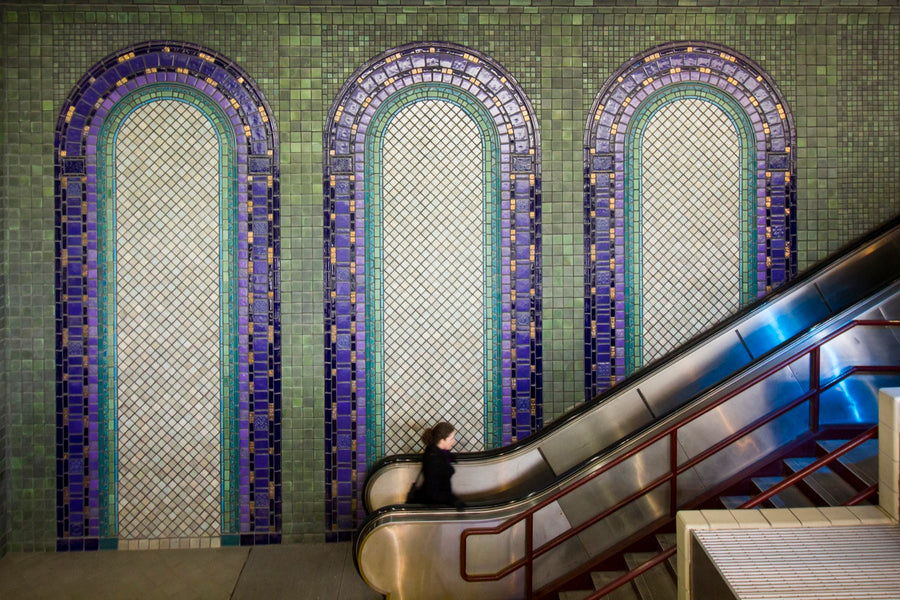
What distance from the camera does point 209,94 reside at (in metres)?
5.20

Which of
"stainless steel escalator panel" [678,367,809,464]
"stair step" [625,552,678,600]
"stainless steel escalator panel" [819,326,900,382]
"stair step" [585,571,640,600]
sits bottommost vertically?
"stair step" [585,571,640,600]

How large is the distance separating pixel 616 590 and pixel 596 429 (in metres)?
1.55

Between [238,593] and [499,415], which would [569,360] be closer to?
[499,415]

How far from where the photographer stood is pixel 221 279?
521 centimetres

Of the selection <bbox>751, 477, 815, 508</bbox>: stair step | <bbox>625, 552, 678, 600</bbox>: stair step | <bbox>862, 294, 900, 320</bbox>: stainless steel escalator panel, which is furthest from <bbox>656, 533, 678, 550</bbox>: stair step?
<bbox>862, 294, 900, 320</bbox>: stainless steel escalator panel

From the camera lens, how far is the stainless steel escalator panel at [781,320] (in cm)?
512

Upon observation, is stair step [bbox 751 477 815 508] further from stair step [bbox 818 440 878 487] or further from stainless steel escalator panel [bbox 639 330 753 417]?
stainless steel escalator panel [bbox 639 330 753 417]

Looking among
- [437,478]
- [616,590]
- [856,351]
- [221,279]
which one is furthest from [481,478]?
[856,351]

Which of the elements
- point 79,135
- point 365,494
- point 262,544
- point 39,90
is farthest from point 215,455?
point 39,90

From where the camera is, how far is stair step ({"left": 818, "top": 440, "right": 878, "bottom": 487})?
3497 mm

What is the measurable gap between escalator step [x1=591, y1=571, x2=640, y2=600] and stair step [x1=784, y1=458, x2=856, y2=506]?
125cm

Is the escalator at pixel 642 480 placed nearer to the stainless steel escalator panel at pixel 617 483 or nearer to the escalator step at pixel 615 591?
the stainless steel escalator panel at pixel 617 483

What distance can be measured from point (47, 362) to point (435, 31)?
14.3 ft

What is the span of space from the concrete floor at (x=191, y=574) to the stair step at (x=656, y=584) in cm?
191
